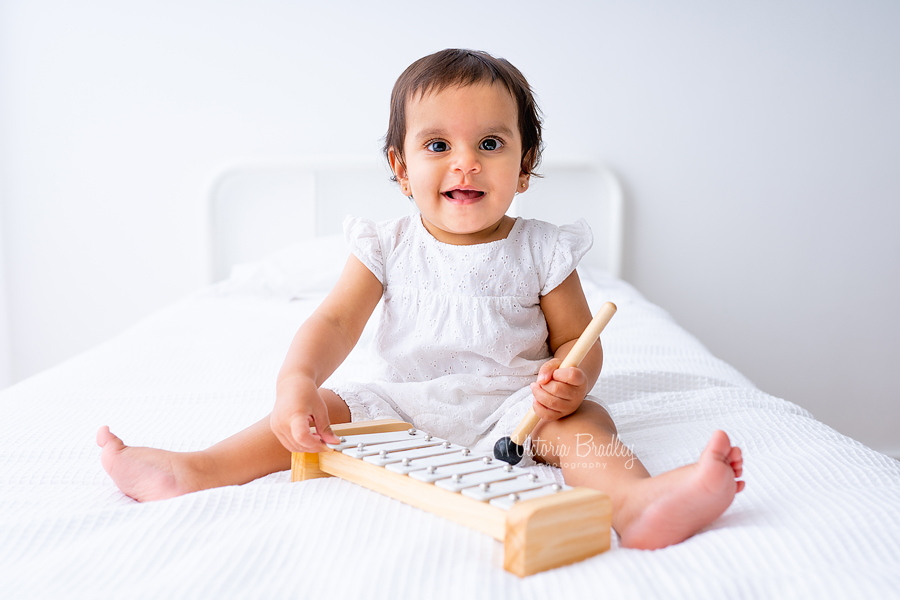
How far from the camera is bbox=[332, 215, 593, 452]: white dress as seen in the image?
89cm

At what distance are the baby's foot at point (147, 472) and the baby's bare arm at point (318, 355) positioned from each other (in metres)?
0.10

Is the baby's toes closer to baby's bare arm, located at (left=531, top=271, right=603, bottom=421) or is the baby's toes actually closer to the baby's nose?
baby's bare arm, located at (left=531, top=271, right=603, bottom=421)

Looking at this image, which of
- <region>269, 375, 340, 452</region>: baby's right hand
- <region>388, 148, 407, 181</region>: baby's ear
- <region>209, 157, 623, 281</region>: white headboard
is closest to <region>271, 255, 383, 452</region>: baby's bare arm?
<region>269, 375, 340, 452</region>: baby's right hand

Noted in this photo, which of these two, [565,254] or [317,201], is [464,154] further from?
[317,201]

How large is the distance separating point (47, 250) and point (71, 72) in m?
0.54

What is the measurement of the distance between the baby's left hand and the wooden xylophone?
→ 0.11 meters

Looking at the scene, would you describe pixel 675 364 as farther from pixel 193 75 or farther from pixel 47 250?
pixel 47 250

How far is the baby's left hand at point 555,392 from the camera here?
725 mm

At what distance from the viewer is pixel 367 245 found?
0.97 m

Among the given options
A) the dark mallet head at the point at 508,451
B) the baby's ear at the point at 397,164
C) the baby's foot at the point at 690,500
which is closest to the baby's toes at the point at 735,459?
the baby's foot at the point at 690,500

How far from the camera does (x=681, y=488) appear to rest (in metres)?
0.54

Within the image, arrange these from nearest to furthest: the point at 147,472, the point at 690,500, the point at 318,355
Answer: the point at 690,500 → the point at 147,472 → the point at 318,355

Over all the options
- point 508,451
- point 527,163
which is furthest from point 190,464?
point 527,163

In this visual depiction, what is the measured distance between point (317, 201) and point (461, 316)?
4.45 ft
